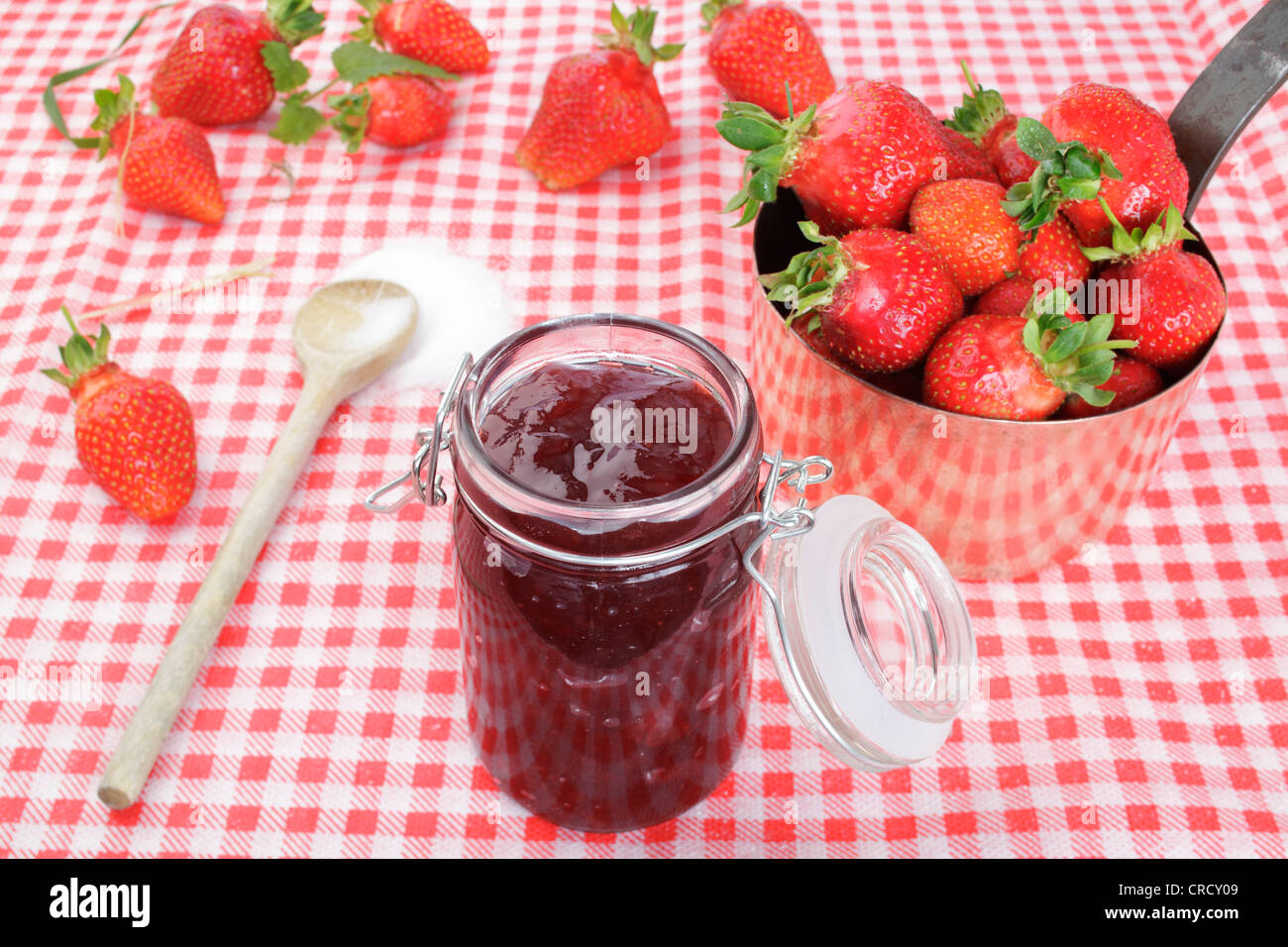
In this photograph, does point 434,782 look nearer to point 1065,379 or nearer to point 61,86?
point 1065,379

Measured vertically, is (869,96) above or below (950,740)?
above

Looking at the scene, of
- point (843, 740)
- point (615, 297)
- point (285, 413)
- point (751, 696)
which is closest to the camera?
point (843, 740)

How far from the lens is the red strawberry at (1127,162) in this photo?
1044mm

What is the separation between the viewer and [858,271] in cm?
97

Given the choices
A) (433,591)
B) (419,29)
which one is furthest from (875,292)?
(419,29)

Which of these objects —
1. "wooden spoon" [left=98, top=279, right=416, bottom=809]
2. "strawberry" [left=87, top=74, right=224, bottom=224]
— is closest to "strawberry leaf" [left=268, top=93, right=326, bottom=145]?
"strawberry" [left=87, top=74, right=224, bottom=224]

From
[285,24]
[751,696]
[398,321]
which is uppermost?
[285,24]

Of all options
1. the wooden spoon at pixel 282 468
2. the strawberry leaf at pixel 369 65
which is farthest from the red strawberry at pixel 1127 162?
the strawberry leaf at pixel 369 65

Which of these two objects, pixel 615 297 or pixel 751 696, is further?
pixel 615 297

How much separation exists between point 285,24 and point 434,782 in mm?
1121

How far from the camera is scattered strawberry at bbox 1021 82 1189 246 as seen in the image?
1044 millimetres

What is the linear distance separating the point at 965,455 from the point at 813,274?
20 cm

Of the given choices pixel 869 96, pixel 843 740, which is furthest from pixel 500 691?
pixel 869 96

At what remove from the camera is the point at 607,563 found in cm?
72
